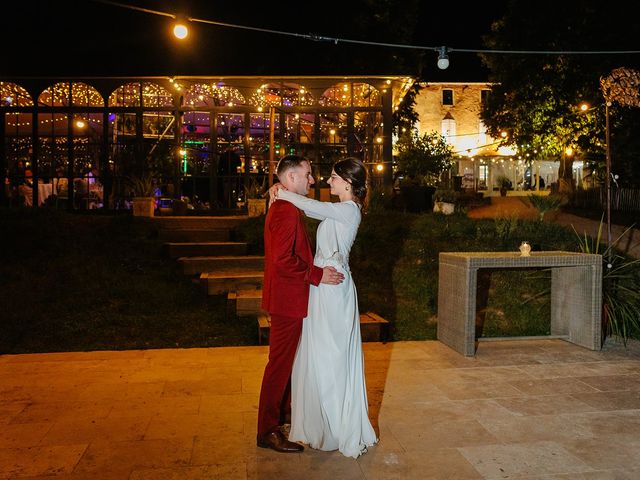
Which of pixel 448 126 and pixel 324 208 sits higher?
pixel 448 126

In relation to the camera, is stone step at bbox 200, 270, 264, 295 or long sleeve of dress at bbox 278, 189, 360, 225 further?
stone step at bbox 200, 270, 264, 295

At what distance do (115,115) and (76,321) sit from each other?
10.3m

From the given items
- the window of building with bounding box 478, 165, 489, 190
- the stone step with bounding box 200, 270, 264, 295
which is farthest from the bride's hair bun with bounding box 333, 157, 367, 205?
the window of building with bounding box 478, 165, 489, 190

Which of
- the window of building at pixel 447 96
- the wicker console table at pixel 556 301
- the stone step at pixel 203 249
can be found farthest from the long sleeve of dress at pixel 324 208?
the window of building at pixel 447 96

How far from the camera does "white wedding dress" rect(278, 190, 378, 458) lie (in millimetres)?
3832

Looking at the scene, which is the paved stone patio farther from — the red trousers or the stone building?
the stone building

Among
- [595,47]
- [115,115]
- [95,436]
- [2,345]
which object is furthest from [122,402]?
[595,47]

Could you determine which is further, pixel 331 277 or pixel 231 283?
pixel 231 283

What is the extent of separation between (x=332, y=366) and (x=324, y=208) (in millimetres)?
1008

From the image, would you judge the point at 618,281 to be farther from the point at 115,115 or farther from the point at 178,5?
the point at 178,5

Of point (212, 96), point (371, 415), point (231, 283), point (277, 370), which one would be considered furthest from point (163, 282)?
point (212, 96)

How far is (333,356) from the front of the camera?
386cm

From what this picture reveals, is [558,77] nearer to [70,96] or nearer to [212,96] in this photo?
[212,96]

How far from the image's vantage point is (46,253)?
10461 millimetres
